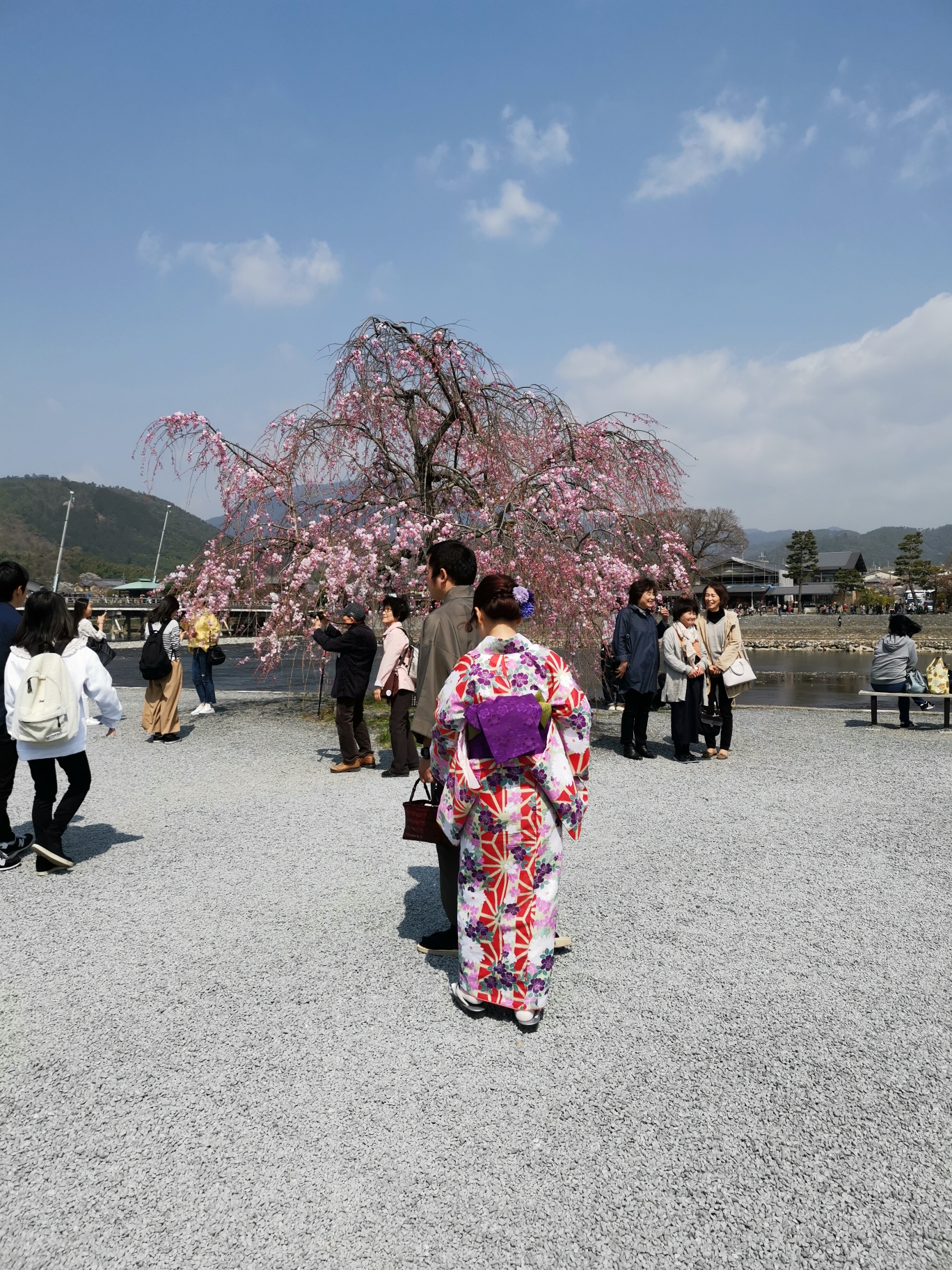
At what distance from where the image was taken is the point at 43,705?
4734 mm

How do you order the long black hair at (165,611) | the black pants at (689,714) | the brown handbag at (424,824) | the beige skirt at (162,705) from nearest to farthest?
the brown handbag at (424,824)
the black pants at (689,714)
the long black hair at (165,611)
the beige skirt at (162,705)

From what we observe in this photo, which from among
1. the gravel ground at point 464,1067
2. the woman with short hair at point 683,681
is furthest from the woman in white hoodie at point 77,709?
the woman with short hair at point 683,681

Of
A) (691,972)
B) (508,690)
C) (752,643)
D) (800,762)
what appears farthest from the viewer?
(752,643)

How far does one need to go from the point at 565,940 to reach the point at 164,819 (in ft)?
12.8

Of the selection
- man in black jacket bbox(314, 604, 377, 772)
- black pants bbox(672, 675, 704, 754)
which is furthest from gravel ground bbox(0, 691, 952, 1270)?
black pants bbox(672, 675, 704, 754)

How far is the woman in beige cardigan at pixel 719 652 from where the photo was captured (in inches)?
335

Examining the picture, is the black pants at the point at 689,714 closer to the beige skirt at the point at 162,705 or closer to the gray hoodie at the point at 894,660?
the gray hoodie at the point at 894,660

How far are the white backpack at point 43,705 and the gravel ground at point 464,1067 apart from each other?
953 millimetres

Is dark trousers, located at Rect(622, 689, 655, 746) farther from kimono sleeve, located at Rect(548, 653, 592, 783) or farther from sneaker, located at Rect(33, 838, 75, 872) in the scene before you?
sneaker, located at Rect(33, 838, 75, 872)

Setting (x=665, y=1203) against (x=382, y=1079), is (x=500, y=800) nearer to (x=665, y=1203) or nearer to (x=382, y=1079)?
(x=382, y=1079)

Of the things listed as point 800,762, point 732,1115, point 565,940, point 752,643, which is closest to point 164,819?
point 565,940

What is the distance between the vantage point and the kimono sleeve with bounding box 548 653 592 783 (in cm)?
318

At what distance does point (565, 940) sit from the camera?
150 inches

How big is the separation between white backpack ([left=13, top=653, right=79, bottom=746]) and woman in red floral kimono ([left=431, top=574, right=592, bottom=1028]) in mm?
2844
